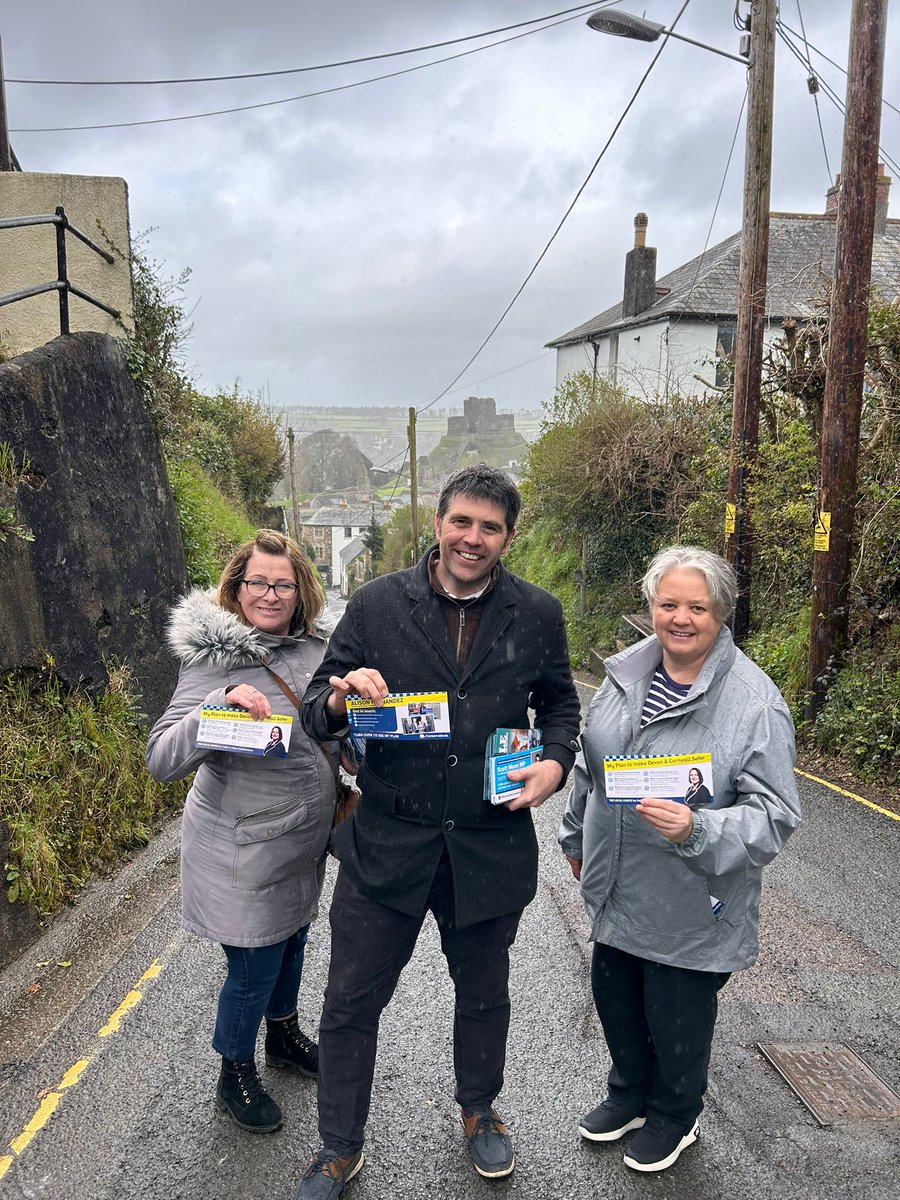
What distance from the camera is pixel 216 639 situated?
9.31 ft

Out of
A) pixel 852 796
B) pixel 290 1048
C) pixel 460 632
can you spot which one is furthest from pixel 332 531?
pixel 460 632

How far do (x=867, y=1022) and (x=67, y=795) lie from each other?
413 cm

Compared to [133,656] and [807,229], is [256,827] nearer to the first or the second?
[133,656]

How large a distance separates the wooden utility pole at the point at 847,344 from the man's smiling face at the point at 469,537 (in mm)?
6290

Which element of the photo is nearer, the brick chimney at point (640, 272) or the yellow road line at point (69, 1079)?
Answer: the yellow road line at point (69, 1079)

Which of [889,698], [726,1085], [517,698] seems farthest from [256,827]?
[889,698]

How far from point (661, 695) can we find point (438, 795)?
73 centimetres

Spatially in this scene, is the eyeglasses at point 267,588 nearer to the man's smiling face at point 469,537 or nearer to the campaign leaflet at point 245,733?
→ the campaign leaflet at point 245,733

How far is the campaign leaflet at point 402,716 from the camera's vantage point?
2385 mm

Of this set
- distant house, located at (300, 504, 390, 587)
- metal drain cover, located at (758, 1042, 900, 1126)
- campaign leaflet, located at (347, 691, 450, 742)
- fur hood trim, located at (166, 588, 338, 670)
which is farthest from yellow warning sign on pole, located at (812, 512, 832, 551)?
distant house, located at (300, 504, 390, 587)

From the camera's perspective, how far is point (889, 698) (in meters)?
7.33

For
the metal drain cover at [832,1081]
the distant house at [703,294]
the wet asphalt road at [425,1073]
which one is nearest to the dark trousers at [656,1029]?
the wet asphalt road at [425,1073]

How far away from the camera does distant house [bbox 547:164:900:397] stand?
23391 millimetres

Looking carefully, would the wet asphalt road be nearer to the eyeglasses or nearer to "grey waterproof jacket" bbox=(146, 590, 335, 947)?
"grey waterproof jacket" bbox=(146, 590, 335, 947)
